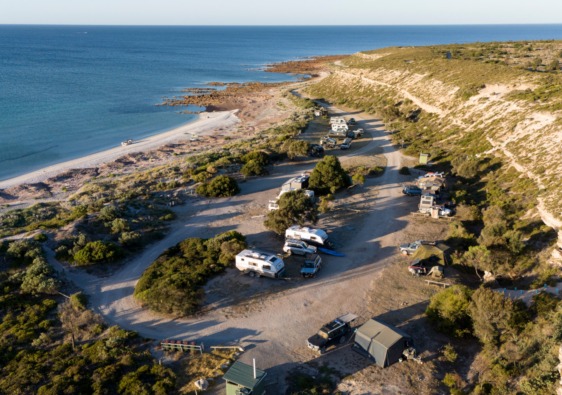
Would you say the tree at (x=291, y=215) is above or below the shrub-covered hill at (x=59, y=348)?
above

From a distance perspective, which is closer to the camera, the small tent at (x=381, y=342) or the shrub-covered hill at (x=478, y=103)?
the small tent at (x=381, y=342)

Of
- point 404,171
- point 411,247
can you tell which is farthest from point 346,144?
point 411,247

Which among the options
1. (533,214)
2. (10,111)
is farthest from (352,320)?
(10,111)

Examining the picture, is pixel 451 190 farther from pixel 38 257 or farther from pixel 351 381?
pixel 38 257

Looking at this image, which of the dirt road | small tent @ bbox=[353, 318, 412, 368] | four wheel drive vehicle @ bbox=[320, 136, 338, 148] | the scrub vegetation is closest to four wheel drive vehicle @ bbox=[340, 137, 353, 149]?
four wheel drive vehicle @ bbox=[320, 136, 338, 148]

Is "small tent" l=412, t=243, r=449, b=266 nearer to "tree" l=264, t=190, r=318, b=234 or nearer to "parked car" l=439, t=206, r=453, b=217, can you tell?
"parked car" l=439, t=206, r=453, b=217

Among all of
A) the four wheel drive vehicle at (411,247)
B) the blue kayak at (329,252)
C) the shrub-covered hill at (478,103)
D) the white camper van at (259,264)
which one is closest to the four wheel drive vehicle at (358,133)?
the shrub-covered hill at (478,103)

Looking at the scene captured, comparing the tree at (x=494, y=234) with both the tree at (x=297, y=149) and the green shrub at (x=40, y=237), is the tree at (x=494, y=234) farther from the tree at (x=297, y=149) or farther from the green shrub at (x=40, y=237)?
the green shrub at (x=40, y=237)
